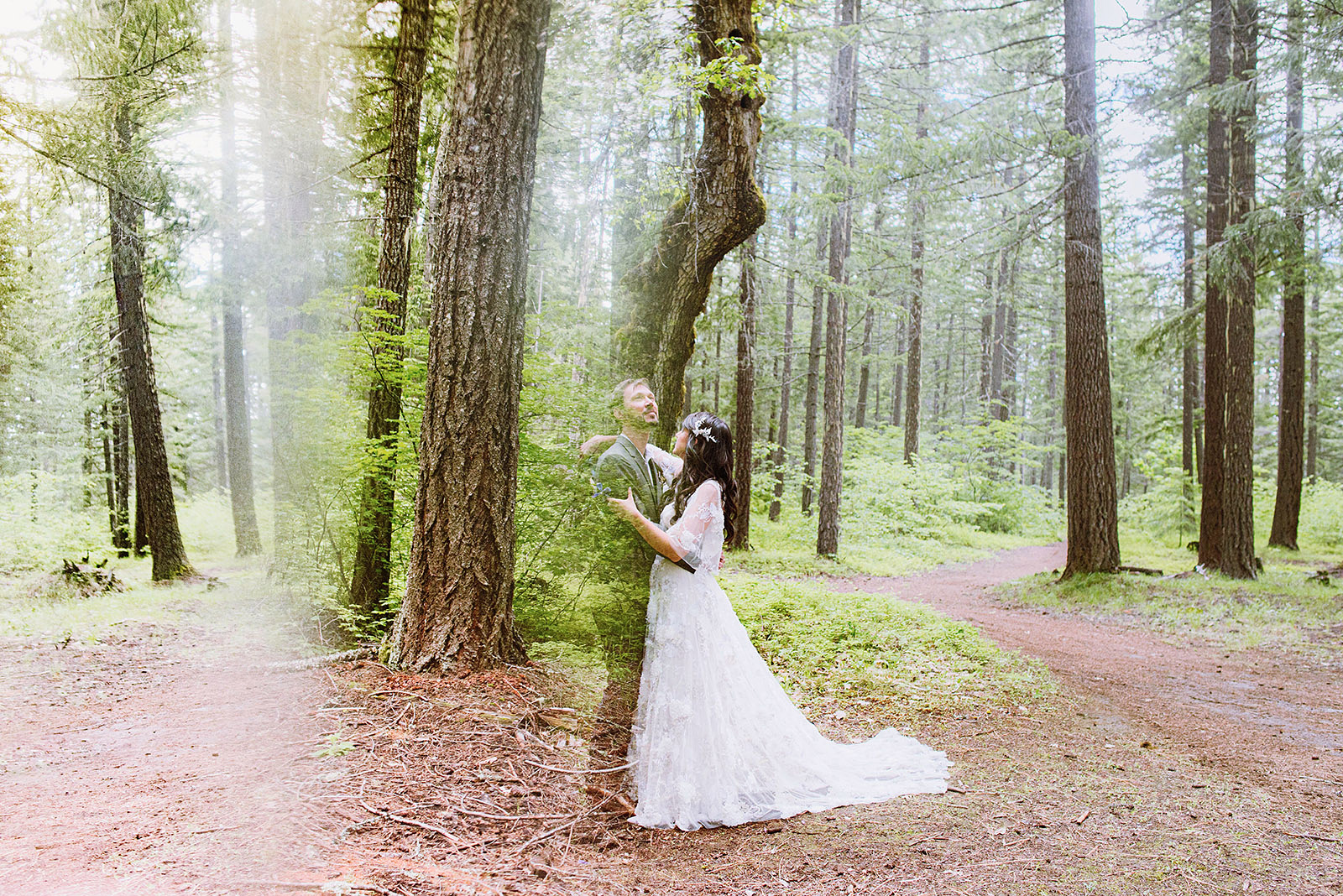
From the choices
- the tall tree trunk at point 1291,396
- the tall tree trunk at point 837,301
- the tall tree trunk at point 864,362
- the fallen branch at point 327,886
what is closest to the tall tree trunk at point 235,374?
the fallen branch at point 327,886

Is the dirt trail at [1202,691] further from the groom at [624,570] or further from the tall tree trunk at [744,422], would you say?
the tall tree trunk at [744,422]

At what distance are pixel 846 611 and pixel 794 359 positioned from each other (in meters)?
15.7

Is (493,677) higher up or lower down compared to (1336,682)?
higher up

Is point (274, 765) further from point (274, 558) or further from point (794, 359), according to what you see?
point (794, 359)

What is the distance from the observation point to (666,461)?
3.47 meters

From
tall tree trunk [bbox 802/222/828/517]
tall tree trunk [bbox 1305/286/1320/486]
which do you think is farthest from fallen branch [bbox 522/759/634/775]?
tall tree trunk [bbox 1305/286/1320/486]

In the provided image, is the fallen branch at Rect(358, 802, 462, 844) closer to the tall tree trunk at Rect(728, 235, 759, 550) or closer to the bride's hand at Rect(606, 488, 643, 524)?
the bride's hand at Rect(606, 488, 643, 524)

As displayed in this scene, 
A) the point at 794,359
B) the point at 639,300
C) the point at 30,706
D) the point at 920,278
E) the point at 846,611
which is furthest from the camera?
the point at 794,359

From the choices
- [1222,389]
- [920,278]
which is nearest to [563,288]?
[1222,389]

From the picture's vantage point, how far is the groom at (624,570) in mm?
2936

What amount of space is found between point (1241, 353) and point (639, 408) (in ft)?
36.9

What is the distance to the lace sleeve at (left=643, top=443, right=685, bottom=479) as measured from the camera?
327 cm

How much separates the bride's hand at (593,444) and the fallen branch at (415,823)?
1.39 meters

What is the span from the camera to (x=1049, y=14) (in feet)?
37.8
